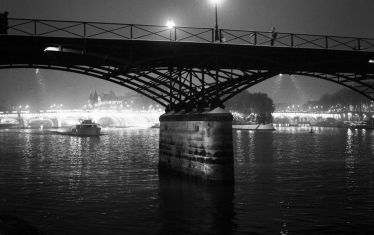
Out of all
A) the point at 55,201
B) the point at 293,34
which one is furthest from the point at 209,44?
the point at 55,201

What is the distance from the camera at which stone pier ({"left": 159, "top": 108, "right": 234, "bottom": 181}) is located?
27.2m

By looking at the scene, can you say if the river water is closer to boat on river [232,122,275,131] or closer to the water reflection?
the water reflection

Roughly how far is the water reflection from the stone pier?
95 cm

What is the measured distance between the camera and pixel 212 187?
27125 mm

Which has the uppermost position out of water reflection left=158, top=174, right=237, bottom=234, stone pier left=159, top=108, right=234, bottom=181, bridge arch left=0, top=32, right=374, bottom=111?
bridge arch left=0, top=32, right=374, bottom=111

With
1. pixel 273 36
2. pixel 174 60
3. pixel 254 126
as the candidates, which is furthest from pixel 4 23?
pixel 254 126

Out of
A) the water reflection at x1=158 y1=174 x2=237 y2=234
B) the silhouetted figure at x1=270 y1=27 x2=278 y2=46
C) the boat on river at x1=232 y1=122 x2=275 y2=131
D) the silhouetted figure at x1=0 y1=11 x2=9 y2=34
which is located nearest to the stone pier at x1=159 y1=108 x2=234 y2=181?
the water reflection at x1=158 y1=174 x2=237 y2=234

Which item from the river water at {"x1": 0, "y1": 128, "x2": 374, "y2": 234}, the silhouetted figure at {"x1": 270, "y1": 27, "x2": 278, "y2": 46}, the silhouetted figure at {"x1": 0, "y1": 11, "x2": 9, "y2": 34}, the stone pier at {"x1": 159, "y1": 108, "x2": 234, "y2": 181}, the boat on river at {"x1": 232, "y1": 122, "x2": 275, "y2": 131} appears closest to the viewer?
the river water at {"x1": 0, "y1": 128, "x2": 374, "y2": 234}

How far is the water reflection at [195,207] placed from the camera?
733 inches

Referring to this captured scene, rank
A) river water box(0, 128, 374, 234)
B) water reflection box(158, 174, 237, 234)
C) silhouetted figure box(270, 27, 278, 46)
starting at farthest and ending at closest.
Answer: silhouetted figure box(270, 27, 278, 46), river water box(0, 128, 374, 234), water reflection box(158, 174, 237, 234)

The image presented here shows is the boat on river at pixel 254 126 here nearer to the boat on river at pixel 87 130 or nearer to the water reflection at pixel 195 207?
the boat on river at pixel 87 130

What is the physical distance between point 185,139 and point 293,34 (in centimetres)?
1193

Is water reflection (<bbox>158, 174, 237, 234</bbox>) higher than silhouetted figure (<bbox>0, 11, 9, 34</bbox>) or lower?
lower

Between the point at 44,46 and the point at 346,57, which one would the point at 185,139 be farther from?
the point at 346,57
